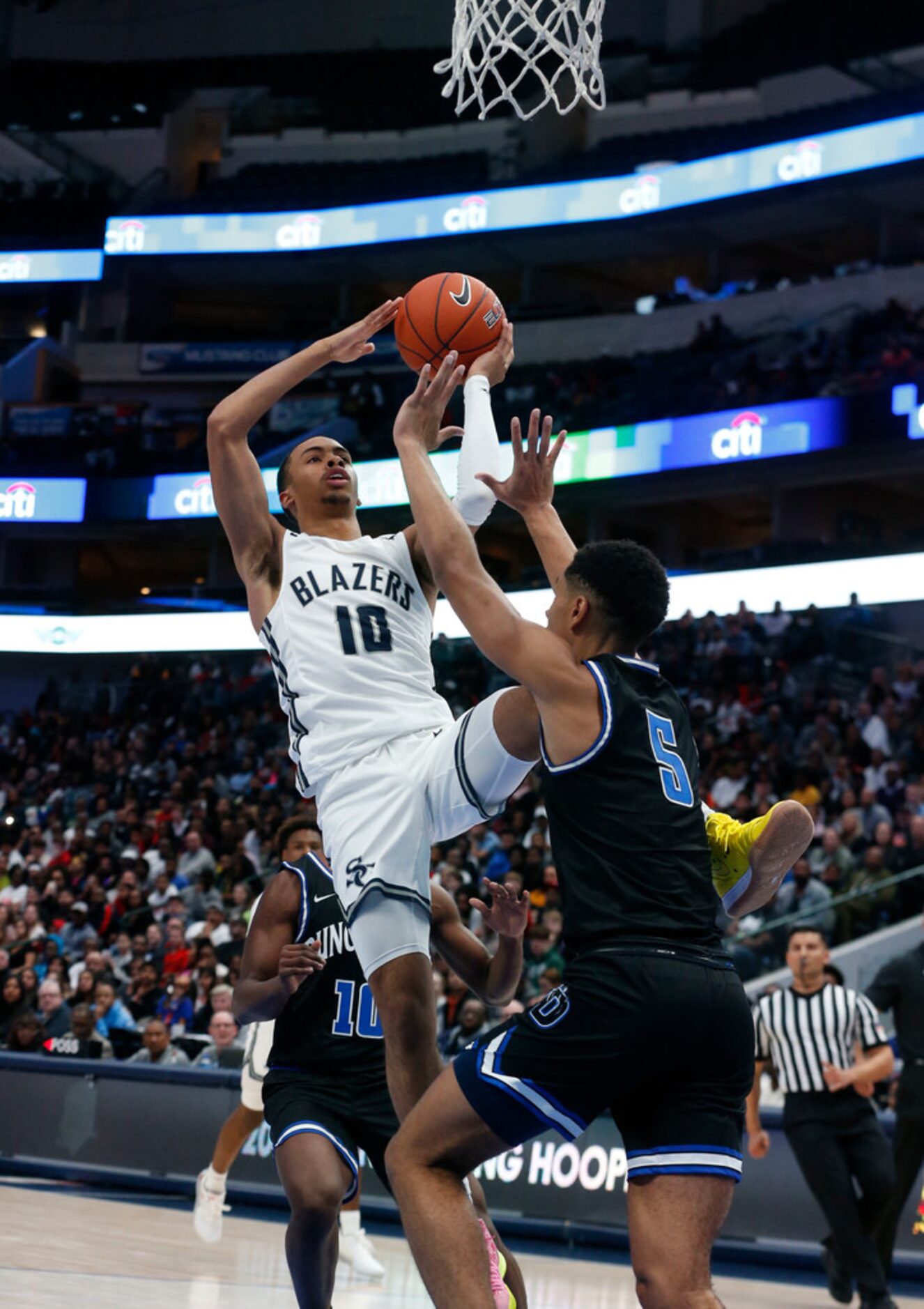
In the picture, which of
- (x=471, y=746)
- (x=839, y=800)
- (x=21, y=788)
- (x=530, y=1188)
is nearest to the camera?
(x=471, y=746)

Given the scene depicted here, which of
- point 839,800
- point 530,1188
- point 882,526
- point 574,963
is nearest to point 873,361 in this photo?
point 882,526

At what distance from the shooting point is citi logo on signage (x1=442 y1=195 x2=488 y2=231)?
31.4 m

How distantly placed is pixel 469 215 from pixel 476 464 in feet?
92.2

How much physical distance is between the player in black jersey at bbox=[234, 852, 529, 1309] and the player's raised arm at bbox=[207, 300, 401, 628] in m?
1.23

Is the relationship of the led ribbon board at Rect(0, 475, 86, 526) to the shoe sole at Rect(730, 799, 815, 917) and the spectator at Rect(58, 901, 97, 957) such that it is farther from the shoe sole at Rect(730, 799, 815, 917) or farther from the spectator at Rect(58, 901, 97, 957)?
the shoe sole at Rect(730, 799, 815, 917)

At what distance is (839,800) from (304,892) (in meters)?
10.9

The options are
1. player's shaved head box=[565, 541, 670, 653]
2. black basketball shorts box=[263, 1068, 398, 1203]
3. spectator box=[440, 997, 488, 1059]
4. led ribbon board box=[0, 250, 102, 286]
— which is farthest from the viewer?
led ribbon board box=[0, 250, 102, 286]

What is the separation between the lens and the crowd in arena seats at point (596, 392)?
80.4ft

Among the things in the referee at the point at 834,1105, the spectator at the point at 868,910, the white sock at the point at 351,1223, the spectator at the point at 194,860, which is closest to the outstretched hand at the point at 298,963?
the referee at the point at 834,1105

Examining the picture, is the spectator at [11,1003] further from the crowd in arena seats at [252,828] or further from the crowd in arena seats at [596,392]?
the crowd in arena seats at [596,392]

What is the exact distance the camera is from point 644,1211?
3678 mm

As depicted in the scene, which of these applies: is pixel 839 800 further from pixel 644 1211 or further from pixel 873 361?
pixel 644 1211

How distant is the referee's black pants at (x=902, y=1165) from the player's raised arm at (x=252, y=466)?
18.3ft

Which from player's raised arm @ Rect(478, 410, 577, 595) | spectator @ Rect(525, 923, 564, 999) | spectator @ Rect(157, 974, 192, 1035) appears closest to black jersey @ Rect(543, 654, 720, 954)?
player's raised arm @ Rect(478, 410, 577, 595)
